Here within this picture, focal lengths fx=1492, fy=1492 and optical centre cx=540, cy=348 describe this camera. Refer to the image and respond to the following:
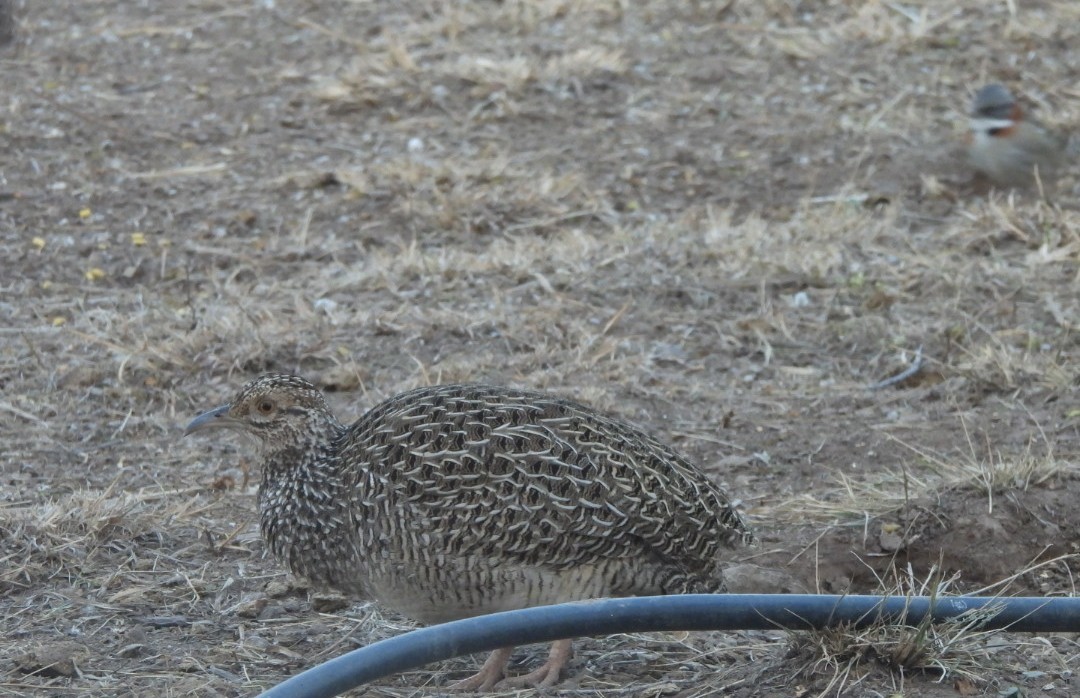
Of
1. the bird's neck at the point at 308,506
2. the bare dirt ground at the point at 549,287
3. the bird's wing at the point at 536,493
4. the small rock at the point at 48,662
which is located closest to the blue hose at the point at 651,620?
the bare dirt ground at the point at 549,287

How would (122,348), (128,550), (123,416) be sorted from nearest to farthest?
(128,550) → (123,416) → (122,348)

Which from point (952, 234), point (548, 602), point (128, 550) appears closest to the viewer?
point (548, 602)

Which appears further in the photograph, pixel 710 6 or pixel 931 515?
pixel 710 6

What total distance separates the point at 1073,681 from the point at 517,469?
159cm

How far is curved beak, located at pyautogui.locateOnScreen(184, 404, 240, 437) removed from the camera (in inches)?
185

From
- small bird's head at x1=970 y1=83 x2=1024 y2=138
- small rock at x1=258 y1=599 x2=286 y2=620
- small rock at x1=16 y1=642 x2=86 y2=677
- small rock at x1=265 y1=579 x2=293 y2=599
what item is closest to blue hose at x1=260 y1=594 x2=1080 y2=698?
small rock at x1=16 y1=642 x2=86 y2=677

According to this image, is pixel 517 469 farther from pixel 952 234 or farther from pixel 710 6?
pixel 710 6

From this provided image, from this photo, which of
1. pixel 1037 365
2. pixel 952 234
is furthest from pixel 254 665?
pixel 952 234

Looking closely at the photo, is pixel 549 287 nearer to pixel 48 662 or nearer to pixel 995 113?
pixel 995 113

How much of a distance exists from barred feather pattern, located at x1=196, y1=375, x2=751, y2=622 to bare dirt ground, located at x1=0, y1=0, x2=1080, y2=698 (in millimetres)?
284

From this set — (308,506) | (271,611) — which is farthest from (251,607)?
(308,506)

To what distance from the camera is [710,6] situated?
10.9m

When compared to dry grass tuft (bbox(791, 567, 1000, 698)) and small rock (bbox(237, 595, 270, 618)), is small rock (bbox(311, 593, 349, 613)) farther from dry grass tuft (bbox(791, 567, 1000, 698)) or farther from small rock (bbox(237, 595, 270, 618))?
dry grass tuft (bbox(791, 567, 1000, 698))

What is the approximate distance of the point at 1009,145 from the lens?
8.32 metres
